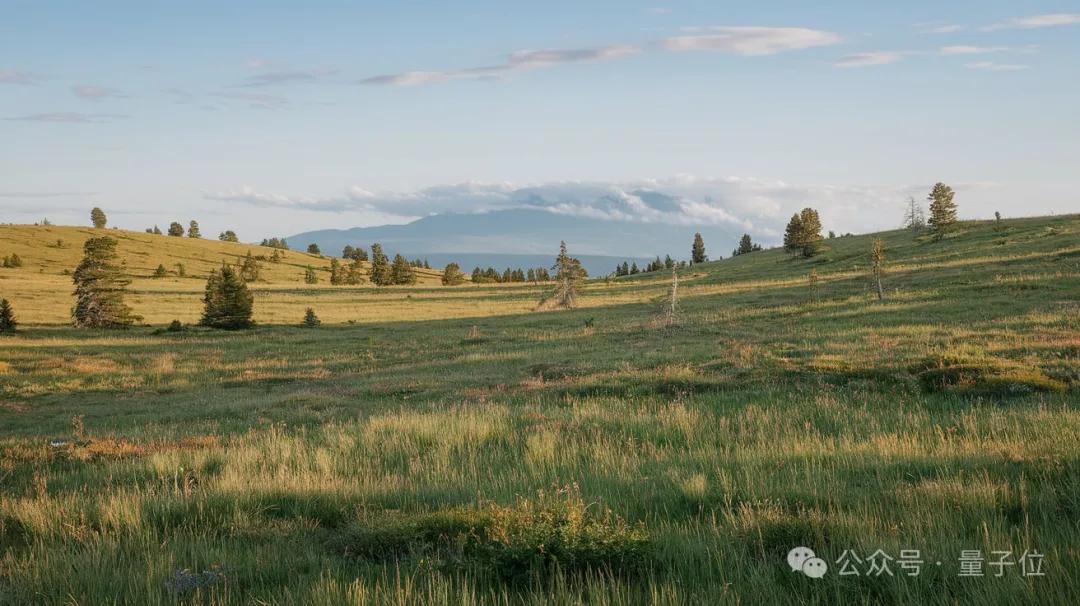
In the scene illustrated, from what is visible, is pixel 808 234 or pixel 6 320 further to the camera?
pixel 808 234

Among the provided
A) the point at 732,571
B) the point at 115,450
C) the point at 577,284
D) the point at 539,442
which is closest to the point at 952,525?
the point at 732,571

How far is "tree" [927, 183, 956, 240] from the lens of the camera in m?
79.2

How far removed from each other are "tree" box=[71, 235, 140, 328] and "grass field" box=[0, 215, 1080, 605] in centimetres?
2824

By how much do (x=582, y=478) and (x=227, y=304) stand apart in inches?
1965

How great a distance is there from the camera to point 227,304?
50.3 m

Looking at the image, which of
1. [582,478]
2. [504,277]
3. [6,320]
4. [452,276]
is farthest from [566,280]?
[504,277]

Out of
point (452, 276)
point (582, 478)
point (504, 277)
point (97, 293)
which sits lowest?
point (582, 478)

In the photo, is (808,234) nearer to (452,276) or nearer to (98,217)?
(452,276)

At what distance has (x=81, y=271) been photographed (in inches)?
1953

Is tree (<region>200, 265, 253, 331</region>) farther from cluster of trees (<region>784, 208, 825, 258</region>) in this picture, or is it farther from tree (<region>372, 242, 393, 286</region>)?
cluster of trees (<region>784, 208, 825, 258</region>)

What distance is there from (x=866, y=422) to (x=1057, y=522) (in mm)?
5495

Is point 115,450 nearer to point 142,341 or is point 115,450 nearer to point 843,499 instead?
point 843,499

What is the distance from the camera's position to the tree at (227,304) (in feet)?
164

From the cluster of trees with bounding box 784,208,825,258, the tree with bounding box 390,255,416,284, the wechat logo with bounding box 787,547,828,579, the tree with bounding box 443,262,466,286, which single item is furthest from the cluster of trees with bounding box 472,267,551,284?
the wechat logo with bounding box 787,547,828,579
